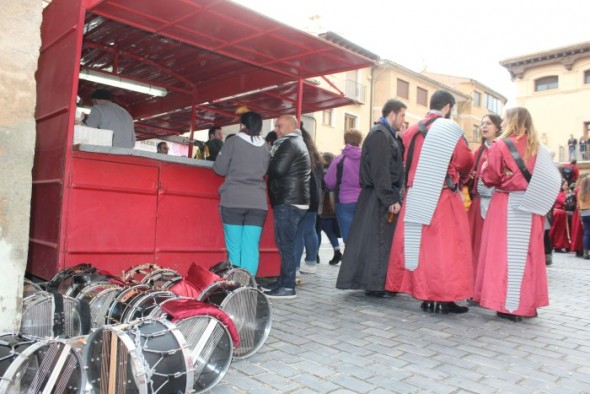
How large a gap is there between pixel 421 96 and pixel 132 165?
36231mm

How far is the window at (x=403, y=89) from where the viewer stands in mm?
35197

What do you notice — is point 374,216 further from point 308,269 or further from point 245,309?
point 245,309

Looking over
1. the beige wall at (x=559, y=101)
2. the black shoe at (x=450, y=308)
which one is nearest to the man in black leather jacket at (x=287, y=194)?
the black shoe at (x=450, y=308)

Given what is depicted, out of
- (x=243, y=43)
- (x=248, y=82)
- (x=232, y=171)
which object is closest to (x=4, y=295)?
(x=232, y=171)

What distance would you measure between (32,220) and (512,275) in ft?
16.1

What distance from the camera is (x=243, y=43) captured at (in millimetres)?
5418

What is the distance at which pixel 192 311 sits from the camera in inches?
98.9

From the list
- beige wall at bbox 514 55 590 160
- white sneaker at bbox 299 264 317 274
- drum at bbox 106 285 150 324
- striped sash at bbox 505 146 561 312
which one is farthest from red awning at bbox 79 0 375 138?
beige wall at bbox 514 55 590 160

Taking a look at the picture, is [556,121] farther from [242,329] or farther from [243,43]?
[242,329]

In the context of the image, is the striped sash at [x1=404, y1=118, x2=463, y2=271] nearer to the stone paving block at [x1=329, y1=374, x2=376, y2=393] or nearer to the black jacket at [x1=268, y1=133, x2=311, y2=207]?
the black jacket at [x1=268, y1=133, x2=311, y2=207]

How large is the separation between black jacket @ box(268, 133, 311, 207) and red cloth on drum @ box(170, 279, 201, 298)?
175 cm

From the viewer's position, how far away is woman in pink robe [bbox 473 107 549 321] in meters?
4.26

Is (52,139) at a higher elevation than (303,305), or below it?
higher

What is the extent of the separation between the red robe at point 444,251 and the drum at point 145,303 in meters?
2.48
